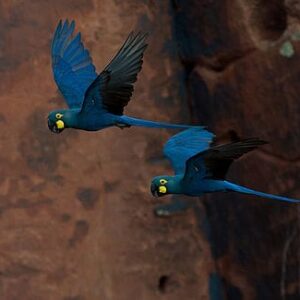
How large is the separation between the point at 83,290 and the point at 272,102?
712 mm

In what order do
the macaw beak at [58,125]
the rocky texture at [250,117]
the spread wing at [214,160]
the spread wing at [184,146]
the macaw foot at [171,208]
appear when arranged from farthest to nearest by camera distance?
the macaw foot at [171,208] → the rocky texture at [250,117] → the spread wing at [184,146] → the macaw beak at [58,125] → the spread wing at [214,160]

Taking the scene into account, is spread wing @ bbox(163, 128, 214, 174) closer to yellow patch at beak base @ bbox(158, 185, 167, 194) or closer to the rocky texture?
yellow patch at beak base @ bbox(158, 185, 167, 194)

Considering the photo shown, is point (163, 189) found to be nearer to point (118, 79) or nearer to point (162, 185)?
point (162, 185)

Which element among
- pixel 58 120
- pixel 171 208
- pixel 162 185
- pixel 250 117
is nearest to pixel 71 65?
pixel 58 120

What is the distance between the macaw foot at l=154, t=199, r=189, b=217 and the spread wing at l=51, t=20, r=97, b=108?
104cm

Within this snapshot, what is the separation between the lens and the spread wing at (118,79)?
6.40ft

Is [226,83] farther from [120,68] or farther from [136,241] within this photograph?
[120,68]

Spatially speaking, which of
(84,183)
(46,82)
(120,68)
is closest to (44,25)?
(46,82)

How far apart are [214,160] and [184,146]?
204mm

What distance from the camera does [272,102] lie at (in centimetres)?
301

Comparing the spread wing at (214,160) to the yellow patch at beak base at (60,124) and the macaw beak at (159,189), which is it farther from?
the yellow patch at beak base at (60,124)

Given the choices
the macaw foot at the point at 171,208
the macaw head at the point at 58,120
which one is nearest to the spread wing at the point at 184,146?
the macaw head at the point at 58,120

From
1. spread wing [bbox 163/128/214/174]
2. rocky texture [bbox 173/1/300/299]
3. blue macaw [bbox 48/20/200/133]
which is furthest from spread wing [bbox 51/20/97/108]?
rocky texture [bbox 173/1/300/299]

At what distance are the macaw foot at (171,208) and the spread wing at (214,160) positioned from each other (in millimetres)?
1195
